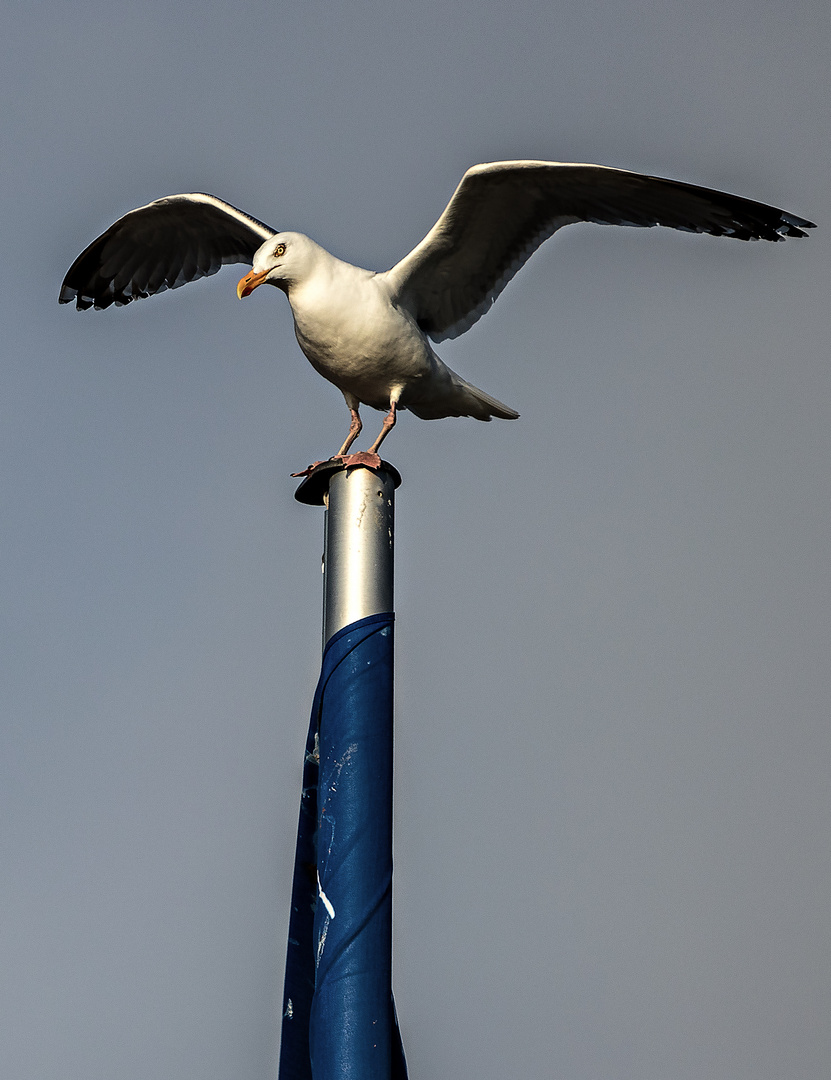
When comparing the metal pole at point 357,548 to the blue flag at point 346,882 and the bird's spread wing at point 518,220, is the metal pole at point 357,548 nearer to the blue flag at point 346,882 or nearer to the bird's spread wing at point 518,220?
the blue flag at point 346,882

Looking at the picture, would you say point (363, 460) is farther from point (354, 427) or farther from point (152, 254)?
point (152, 254)

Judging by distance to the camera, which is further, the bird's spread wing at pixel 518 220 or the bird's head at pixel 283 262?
the bird's spread wing at pixel 518 220

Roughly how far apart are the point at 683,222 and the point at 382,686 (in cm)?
340

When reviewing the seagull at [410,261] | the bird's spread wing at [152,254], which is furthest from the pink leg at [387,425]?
the bird's spread wing at [152,254]

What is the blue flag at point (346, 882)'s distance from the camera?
4.75 metres

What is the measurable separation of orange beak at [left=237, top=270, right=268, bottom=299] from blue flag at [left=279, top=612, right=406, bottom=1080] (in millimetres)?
2118

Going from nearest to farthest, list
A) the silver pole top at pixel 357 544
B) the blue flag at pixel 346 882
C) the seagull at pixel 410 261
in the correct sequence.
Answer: the blue flag at pixel 346 882
the silver pole top at pixel 357 544
the seagull at pixel 410 261

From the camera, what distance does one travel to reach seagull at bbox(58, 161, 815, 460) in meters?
6.46

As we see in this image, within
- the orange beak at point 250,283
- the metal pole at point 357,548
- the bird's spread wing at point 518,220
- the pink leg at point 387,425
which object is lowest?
the metal pole at point 357,548

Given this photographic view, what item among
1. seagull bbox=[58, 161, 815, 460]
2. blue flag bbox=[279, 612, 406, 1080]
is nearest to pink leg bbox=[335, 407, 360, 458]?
seagull bbox=[58, 161, 815, 460]

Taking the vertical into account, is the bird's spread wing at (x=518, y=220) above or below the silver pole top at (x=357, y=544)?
above

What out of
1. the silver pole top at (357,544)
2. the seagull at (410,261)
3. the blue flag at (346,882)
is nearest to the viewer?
the blue flag at (346,882)

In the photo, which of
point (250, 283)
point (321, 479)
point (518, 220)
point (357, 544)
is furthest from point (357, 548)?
point (518, 220)

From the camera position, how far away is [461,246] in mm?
7375
